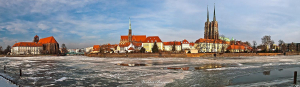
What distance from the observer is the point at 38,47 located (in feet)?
385

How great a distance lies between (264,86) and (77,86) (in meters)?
10.7

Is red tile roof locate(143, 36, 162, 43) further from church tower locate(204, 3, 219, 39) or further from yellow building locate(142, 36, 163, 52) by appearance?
church tower locate(204, 3, 219, 39)

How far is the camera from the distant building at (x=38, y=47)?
111 meters

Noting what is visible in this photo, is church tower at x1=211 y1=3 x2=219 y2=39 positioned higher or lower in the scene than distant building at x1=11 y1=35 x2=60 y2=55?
higher

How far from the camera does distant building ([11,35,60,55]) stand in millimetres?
111300

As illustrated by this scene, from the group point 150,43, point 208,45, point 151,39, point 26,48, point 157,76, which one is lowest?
point 157,76

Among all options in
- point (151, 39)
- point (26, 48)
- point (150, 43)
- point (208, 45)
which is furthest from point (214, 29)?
point (26, 48)

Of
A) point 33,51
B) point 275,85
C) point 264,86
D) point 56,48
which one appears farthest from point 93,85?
point 33,51

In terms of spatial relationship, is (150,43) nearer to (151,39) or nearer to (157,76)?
(151,39)

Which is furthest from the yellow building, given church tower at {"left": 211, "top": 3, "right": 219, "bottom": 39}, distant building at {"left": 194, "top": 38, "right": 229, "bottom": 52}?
church tower at {"left": 211, "top": 3, "right": 219, "bottom": 39}

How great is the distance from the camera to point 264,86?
12.1m

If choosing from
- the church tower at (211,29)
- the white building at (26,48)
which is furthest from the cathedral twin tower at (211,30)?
the white building at (26,48)

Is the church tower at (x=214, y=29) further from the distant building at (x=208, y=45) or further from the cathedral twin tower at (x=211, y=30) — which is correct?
the distant building at (x=208, y=45)

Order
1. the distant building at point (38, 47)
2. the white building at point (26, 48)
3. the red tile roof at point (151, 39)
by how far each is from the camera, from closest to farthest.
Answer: the red tile roof at point (151, 39) → the distant building at point (38, 47) → the white building at point (26, 48)
